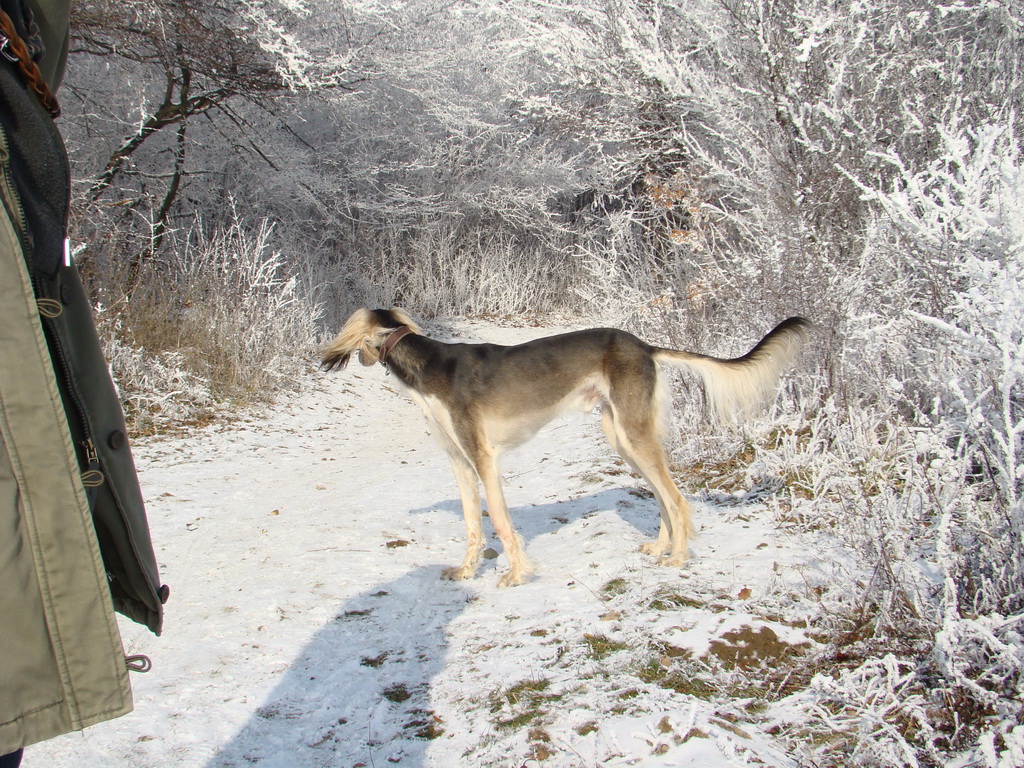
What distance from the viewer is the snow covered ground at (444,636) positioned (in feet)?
7.57

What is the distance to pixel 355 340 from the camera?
4.29 m

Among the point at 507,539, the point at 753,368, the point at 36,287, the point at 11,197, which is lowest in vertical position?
the point at 507,539

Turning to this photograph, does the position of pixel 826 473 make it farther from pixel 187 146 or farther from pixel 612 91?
pixel 187 146

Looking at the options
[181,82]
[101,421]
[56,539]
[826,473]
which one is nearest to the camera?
[56,539]

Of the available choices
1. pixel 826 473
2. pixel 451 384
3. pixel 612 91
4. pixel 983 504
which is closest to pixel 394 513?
pixel 451 384

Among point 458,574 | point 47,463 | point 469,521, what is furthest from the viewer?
point 469,521

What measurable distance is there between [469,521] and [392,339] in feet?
3.81

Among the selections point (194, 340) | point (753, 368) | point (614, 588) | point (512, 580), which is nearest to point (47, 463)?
point (614, 588)

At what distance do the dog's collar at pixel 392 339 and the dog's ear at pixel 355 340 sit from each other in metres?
0.06

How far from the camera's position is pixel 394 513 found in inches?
199

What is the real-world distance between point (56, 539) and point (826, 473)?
3875 millimetres

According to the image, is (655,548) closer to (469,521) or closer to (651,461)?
(651,461)

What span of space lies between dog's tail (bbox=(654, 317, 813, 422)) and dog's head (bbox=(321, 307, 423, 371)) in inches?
70.7

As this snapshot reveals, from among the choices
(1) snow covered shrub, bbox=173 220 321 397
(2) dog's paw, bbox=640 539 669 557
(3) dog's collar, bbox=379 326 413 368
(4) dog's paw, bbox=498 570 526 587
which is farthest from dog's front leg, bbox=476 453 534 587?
(1) snow covered shrub, bbox=173 220 321 397
